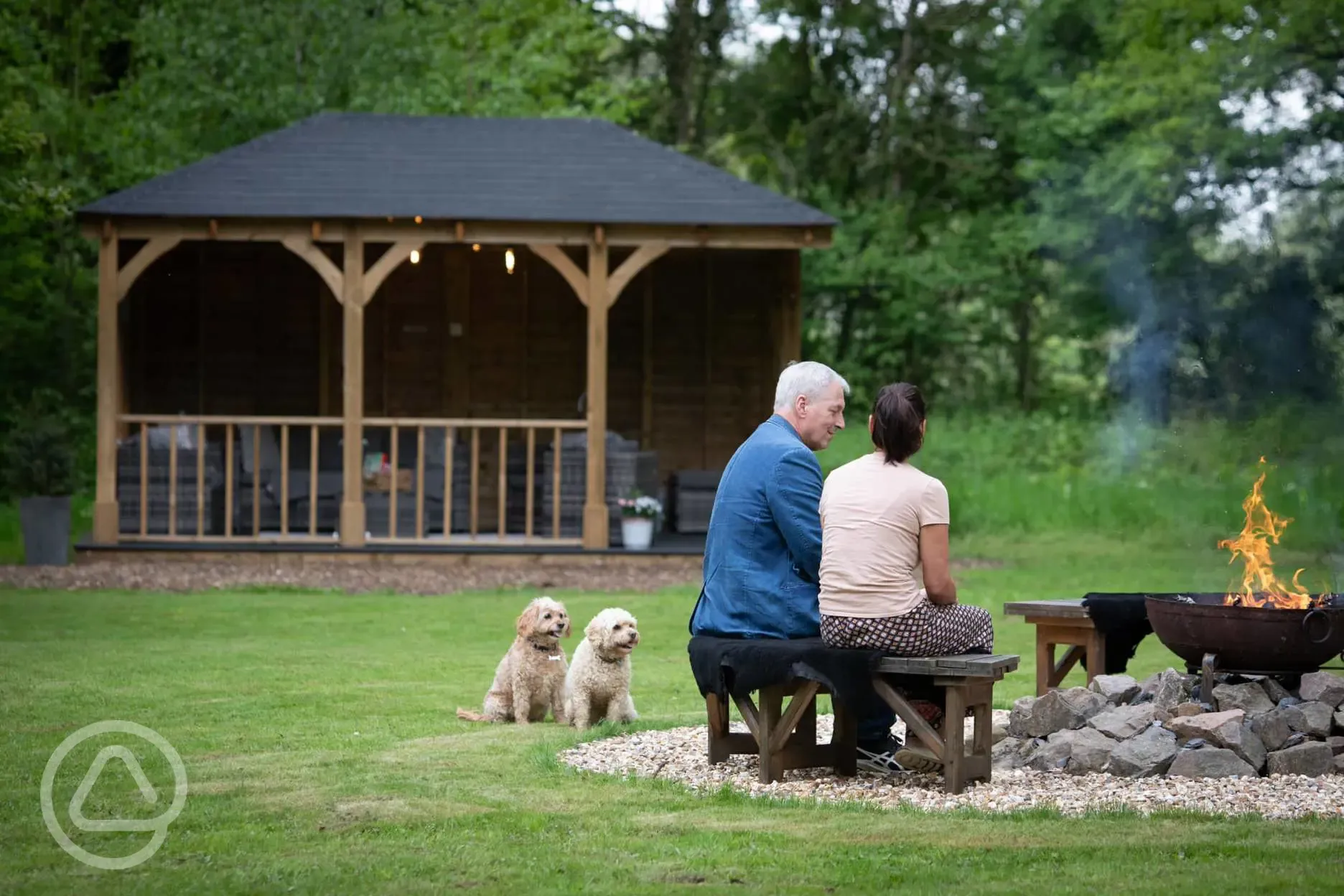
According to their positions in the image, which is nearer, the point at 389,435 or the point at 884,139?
the point at 389,435

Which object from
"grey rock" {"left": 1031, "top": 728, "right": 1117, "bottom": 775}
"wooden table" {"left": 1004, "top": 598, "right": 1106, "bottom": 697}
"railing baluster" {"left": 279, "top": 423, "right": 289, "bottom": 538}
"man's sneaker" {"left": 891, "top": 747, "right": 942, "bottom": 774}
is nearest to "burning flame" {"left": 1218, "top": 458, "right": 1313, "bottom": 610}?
"wooden table" {"left": 1004, "top": 598, "right": 1106, "bottom": 697}

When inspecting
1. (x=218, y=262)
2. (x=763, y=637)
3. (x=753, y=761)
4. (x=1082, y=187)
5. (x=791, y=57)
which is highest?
(x=791, y=57)

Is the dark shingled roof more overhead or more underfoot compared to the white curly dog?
more overhead

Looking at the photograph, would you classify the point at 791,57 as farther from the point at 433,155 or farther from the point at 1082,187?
the point at 433,155

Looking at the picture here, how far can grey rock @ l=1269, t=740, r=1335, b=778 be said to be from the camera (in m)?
6.67

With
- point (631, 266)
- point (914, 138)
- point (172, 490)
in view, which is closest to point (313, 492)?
point (172, 490)

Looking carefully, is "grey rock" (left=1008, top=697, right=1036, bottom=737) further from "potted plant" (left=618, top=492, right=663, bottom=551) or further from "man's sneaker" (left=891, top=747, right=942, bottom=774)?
"potted plant" (left=618, top=492, right=663, bottom=551)

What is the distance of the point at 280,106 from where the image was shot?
23109 millimetres

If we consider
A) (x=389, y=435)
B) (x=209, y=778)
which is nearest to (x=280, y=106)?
(x=389, y=435)

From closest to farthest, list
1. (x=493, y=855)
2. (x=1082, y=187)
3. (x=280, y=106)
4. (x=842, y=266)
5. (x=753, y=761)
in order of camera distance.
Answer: (x=493, y=855)
(x=753, y=761)
(x=280, y=106)
(x=1082, y=187)
(x=842, y=266)

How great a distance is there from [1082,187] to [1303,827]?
20992 millimetres

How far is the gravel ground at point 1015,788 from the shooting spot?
609 centimetres

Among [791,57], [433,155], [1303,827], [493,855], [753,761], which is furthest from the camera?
[791,57]

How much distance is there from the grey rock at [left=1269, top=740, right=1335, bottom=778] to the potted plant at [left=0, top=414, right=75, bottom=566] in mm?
11329
